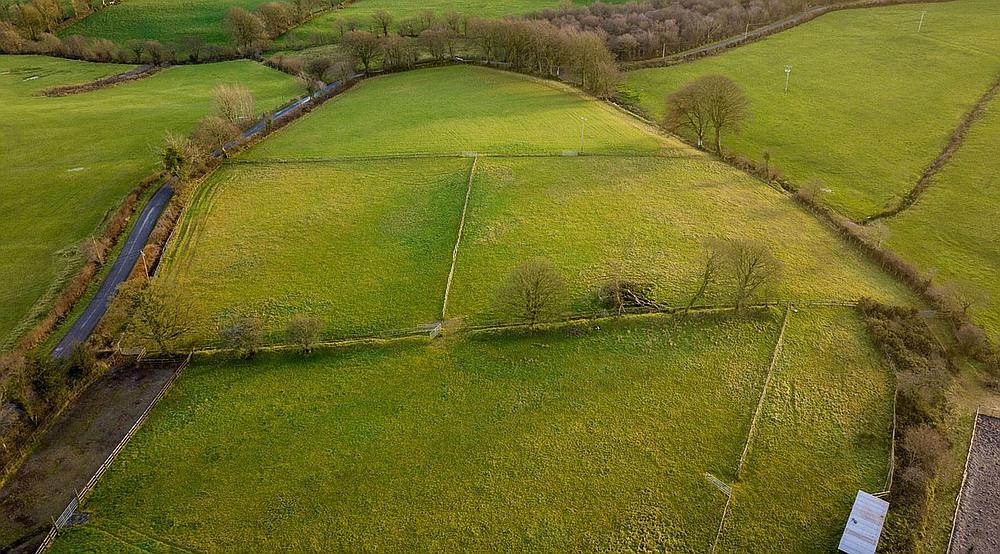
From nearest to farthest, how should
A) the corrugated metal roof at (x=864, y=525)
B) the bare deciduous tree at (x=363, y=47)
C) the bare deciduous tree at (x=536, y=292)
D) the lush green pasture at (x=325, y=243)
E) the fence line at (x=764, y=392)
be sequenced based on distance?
the corrugated metal roof at (x=864, y=525) → the fence line at (x=764, y=392) → the bare deciduous tree at (x=536, y=292) → the lush green pasture at (x=325, y=243) → the bare deciduous tree at (x=363, y=47)

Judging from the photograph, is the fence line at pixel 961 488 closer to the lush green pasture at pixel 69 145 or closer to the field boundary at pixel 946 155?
the field boundary at pixel 946 155

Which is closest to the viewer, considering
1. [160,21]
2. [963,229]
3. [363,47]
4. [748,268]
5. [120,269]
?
[748,268]

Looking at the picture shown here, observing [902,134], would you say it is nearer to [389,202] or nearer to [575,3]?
[389,202]

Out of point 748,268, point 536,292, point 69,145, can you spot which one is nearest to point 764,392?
point 748,268

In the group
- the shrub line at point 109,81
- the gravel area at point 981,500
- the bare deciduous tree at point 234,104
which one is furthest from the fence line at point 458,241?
the shrub line at point 109,81

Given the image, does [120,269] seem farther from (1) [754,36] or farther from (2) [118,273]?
(1) [754,36]

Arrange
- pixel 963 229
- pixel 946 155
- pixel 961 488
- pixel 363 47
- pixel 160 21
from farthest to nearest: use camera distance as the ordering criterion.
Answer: pixel 160 21
pixel 363 47
pixel 946 155
pixel 963 229
pixel 961 488
